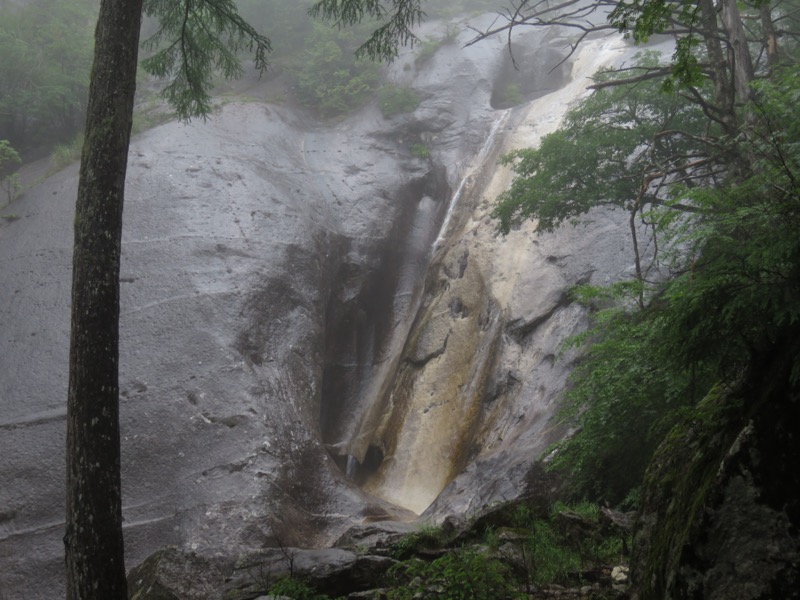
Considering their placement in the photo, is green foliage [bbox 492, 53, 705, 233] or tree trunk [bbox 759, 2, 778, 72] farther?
green foliage [bbox 492, 53, 705, 233]

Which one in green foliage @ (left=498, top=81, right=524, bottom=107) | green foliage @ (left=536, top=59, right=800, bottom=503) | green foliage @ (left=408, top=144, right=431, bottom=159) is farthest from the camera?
green foliage @ (left=498, top=81, right=524, bottom=107)

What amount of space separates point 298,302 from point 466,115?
1125cm

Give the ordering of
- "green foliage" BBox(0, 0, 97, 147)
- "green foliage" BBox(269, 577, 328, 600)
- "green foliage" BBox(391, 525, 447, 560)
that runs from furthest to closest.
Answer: "green foliage" BBox(0, 0, 97, 147) < "green foliage" BBox(391, 525, 447, 560) < "green foliage" BBox(269, 577, 328, 600)

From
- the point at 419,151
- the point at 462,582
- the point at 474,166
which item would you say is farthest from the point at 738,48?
the point at 419,151

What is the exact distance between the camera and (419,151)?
2189cm

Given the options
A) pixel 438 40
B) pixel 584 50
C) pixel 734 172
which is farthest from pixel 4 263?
pixel 584 50

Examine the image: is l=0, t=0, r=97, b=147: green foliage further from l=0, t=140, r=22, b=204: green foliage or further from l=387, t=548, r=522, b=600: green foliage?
l=387, t=548, r=522, b=600: green foliage

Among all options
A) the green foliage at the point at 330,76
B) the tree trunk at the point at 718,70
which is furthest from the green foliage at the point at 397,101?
the tree trunk at the point at 718,70

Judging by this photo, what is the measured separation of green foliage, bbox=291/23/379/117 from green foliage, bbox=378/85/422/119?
1006 millimetres

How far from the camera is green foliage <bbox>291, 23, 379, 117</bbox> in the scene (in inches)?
928

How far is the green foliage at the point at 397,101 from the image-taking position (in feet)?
76.1

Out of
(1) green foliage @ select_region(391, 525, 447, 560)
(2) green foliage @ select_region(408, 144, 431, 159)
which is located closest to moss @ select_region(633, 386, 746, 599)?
(1) green foliage @ select_region(391, 525, 447, 560)

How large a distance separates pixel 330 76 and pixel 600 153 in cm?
1543

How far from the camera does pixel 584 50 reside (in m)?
24.7
